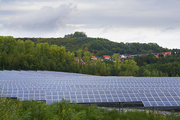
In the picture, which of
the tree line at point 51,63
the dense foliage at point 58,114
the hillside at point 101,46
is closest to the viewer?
the dense foliage at point 58,114

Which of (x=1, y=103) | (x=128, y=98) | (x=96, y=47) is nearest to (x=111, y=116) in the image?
(x=1, y=103)

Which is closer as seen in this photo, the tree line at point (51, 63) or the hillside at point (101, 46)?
the tree line at point (51, 63)

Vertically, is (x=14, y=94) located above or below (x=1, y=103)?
below

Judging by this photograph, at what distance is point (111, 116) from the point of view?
877 cm

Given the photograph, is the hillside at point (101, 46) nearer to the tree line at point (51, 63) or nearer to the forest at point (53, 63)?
the forest at point (53, 63)

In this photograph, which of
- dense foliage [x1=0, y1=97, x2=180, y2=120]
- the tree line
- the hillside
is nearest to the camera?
dense foliage [x1=0, y1=97, x2=180, y2=120]

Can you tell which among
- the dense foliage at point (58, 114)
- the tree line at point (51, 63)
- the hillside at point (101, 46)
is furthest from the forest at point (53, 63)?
the dense foliage at point (58, 114)

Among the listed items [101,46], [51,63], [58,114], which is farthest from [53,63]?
[101,46]

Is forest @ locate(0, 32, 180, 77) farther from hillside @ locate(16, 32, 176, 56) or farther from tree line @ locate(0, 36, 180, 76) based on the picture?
hillside @ locate(16, 32, 176, 56)

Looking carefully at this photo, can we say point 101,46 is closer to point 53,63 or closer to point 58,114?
point 53,63

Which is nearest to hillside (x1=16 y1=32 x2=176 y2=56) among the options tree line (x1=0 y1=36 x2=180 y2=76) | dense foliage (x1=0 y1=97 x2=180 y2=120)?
tree line (x1=0 y1=36 x2=180 y2=76)

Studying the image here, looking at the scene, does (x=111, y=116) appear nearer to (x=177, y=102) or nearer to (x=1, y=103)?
(x=1, y=103)

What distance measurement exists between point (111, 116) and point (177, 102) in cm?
1018

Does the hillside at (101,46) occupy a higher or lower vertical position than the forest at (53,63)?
higher
